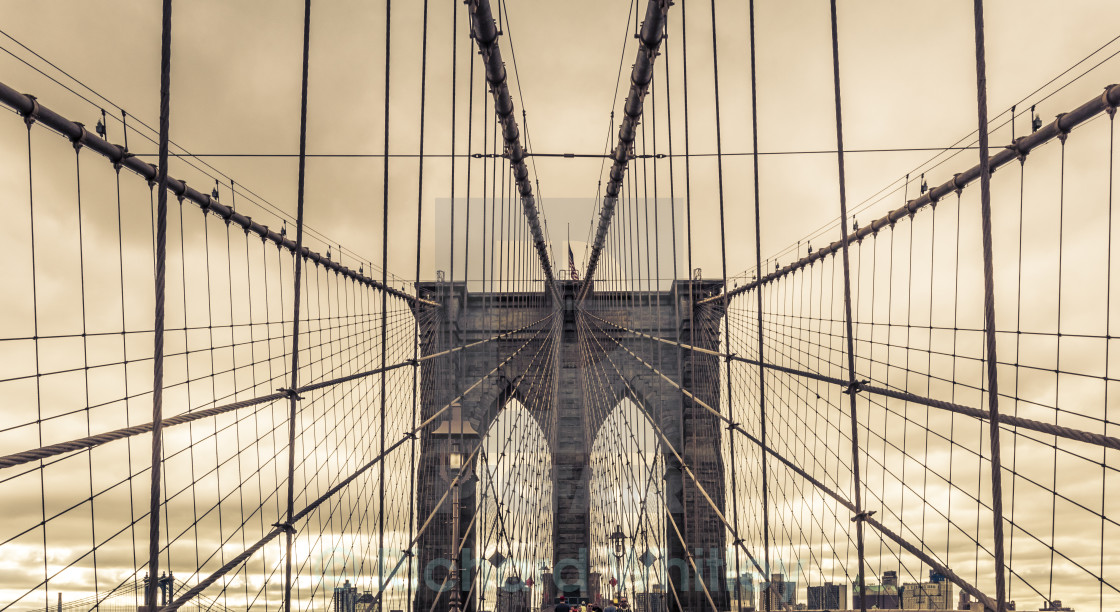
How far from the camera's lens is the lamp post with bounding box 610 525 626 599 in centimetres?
990

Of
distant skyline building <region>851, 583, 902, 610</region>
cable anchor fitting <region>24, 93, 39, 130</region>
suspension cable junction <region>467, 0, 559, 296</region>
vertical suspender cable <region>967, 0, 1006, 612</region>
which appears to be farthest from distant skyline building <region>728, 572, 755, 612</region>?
cable anchor fitting <region>24, 93, 39, 130</region>

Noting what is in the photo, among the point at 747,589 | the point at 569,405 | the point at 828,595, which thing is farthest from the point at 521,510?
the point at 828,595

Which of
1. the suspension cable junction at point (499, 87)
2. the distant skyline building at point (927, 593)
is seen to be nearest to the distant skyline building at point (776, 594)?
the distant skyline building at point (927, 593)

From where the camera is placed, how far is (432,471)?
54.1 ft

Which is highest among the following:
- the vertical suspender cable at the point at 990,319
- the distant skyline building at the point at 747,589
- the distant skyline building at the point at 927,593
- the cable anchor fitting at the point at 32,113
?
the cable anchor fitting at the point at 32,113

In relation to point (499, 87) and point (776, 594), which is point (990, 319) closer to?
point (776, 594)

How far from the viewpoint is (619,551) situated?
1187cm

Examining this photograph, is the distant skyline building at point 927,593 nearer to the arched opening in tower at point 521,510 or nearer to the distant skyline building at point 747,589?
the distant skyline building at point 747,589

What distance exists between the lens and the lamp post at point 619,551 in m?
9.90

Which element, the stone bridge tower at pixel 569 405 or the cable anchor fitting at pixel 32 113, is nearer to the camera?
the cable anchor fitting at pixel 32 113

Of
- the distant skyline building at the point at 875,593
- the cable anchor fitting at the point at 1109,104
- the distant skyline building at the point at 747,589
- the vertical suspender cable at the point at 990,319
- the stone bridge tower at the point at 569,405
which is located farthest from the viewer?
the stone bridge tower at the point at 569,405

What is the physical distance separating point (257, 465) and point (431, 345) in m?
9.74

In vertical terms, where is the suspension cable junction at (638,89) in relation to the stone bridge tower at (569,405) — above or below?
above

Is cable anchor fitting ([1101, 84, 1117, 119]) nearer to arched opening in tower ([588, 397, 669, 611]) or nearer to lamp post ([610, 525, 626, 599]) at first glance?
lamp post ([610, 525, 626, 599])
